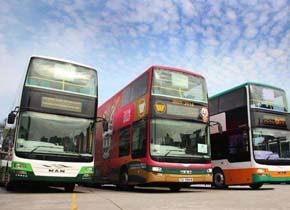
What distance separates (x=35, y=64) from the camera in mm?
11383

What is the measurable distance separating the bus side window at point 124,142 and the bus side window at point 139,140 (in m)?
0.65

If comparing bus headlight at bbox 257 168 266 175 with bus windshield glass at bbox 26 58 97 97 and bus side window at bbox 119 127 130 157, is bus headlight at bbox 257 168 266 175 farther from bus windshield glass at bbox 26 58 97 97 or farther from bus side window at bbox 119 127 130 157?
bus windshield glass at bbox 26 58 97 97

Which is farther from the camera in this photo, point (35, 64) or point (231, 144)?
point (231, 144)

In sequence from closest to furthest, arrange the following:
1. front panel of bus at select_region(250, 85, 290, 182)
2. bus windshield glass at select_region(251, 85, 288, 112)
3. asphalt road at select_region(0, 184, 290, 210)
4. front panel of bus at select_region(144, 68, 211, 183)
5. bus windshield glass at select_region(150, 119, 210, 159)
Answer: asphalt road at select_region(0, 184, 290, 210) < front panel of bus at select_region(144, 68, 211, 183) < bus windshield glass at select_region(150, 119, 210, 159) < front panel of bus at select_region(250, 85, 290, 182) < bus windshield glass at select_region(251, 85, 288, 112)

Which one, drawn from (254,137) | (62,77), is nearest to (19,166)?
(62,77)

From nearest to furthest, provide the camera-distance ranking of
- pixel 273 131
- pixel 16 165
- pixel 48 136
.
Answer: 1. pixel 16 165
2. pixel 48 136
3. pixel 273 131

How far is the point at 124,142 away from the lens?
14.0 m

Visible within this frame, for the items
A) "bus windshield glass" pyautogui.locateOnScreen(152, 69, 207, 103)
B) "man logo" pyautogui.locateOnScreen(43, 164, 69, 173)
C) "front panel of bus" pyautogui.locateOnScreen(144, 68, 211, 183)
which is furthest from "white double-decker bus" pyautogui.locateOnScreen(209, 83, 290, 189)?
"man logo" pyautogui.locateOnScreen(43, 164, 69, 173)

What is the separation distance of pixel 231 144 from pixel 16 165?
8.49m

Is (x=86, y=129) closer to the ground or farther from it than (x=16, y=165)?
farther from it

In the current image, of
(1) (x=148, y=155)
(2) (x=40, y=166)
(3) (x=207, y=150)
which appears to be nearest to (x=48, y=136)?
(2) (x=40, y=166)

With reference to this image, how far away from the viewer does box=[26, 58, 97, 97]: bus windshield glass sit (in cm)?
1127

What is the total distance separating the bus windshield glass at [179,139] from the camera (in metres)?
11.8

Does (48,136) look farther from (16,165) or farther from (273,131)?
(273,131)
